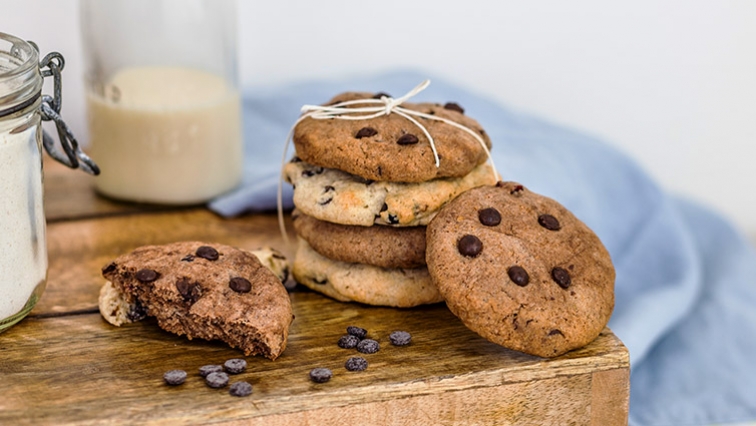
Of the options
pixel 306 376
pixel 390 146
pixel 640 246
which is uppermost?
pixel 390 146

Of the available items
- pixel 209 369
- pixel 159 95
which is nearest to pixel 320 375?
pixel 209 369

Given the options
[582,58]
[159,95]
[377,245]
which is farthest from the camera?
[582,58]

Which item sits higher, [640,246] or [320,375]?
[320,375]

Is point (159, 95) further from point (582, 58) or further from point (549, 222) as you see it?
point (582, 58)

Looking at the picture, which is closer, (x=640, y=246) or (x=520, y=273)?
(x=520, y=273)

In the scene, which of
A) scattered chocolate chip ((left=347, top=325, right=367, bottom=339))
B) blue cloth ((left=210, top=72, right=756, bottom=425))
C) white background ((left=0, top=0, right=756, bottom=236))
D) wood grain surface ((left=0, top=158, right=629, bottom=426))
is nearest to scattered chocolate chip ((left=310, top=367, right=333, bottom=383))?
wood grain surface ((left=0, top=158, right=629, bottom=426))

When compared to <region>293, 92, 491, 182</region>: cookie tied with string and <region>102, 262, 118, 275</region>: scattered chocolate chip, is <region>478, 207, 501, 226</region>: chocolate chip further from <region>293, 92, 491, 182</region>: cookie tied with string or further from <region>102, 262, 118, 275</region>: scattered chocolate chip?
<region>102, 262, 118, 275</region>: scattered chocolate chip
